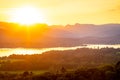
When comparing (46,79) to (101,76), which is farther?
(46,79)

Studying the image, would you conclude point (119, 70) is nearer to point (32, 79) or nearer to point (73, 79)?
point (73, 79)

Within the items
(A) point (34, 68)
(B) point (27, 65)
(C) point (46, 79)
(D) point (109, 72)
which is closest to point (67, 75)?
(C) point (46, 79)

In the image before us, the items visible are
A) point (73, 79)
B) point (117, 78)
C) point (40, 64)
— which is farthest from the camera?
point (40, 64)

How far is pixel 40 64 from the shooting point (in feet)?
304

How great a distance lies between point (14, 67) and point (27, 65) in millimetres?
4349

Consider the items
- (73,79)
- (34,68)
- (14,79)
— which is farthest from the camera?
(34,68)

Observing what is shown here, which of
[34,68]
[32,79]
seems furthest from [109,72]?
[34,68]

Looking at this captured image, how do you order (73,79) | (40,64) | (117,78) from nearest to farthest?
(117,78) → (73,79) → (40,64)

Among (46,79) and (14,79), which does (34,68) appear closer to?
(14,79)

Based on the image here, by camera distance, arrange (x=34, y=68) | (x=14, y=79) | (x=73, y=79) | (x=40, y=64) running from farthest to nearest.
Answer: (x=40, y=64) → (x=34, y=68) → (x=14, y=79) → (x=73, y=79)

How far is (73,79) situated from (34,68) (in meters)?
33.4

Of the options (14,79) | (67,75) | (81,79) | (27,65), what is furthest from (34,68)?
(81,79)

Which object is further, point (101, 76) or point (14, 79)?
point (14, 79)

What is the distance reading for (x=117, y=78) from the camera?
51156mm
